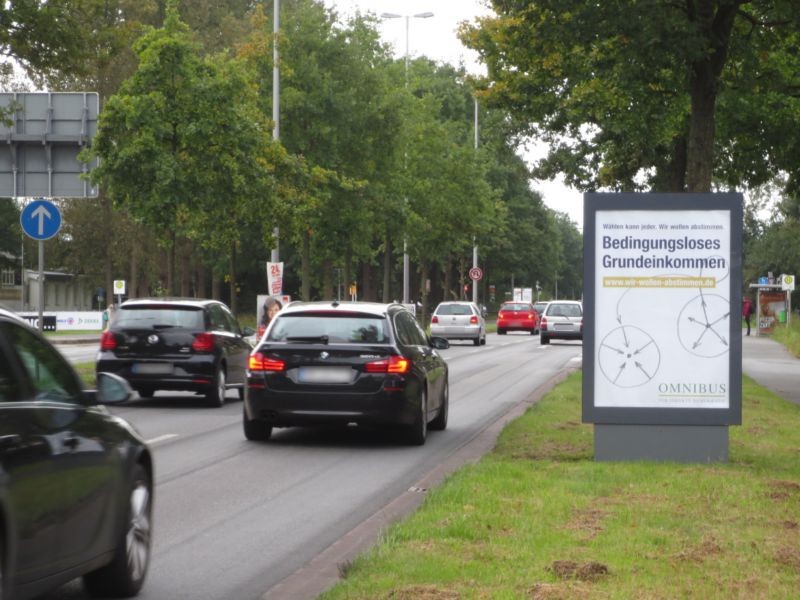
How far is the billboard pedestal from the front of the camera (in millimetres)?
12867

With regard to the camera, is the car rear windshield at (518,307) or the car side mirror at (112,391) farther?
the car rear windshield at (518,307)

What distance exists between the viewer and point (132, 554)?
279 inches

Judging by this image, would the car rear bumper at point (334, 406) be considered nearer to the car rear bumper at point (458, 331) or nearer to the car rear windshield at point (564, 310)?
the car rear bumper at point (458, 331)

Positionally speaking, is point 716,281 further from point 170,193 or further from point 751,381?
point 170,193

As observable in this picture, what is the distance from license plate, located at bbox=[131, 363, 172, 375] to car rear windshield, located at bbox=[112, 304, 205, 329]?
0.55 metres

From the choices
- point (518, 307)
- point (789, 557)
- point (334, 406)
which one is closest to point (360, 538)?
point (789, 557)

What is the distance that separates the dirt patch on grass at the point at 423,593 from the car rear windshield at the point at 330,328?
8189mm

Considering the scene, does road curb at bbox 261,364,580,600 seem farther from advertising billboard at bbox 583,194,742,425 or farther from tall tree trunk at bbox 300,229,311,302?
tall tree trunk at bbox 300,229,311,302

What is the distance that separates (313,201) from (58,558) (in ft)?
97.2

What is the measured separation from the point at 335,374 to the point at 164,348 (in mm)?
6374

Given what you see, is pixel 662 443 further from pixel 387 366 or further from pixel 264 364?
pixel 264 364

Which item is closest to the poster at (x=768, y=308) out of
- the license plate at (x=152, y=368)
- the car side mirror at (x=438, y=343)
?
the license plate at (x=152, y=368)

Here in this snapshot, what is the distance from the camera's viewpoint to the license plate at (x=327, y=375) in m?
14.9

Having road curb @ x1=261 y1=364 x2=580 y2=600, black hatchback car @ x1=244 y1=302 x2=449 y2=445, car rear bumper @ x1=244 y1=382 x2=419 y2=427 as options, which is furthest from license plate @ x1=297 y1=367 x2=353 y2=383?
road curb @ x1=261 y1=364 x2=580 y2=600
